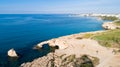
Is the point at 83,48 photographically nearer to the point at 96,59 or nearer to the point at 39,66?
the point at 96,59

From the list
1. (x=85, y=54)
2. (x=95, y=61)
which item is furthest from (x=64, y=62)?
(x=85, y=54)

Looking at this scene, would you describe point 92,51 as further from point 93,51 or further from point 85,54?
point 85,54

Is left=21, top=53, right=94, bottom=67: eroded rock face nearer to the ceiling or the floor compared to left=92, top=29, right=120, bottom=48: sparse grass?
nearer to the floor

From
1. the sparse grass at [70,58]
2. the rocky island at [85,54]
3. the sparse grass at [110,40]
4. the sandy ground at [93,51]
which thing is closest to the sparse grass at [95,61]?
the rocky island at [85,54]

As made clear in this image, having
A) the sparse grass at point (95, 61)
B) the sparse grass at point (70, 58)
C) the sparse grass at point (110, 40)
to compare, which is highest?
the sparse grass at point (110, 40)

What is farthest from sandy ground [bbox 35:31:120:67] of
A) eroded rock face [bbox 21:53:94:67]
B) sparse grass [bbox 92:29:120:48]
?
eroded rock face [bbox 21:53:94:67]

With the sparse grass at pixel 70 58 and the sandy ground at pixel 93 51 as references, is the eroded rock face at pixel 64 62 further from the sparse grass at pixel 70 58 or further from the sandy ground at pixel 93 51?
the sandy ground at pixel 93 51

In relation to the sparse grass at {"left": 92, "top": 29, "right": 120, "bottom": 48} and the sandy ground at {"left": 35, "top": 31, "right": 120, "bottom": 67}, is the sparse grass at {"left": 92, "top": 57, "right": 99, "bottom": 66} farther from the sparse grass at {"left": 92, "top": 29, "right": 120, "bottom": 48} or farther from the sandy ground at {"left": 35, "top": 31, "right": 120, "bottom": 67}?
the sparse grass at {"left": 92, "top": 29, "right": 120, "bottom": 48}

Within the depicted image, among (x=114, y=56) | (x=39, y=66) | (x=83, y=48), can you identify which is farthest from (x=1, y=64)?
(x=114, y=56)

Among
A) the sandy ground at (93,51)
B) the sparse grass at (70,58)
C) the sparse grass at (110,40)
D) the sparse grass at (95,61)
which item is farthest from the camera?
the sparse grass at (110,40)
